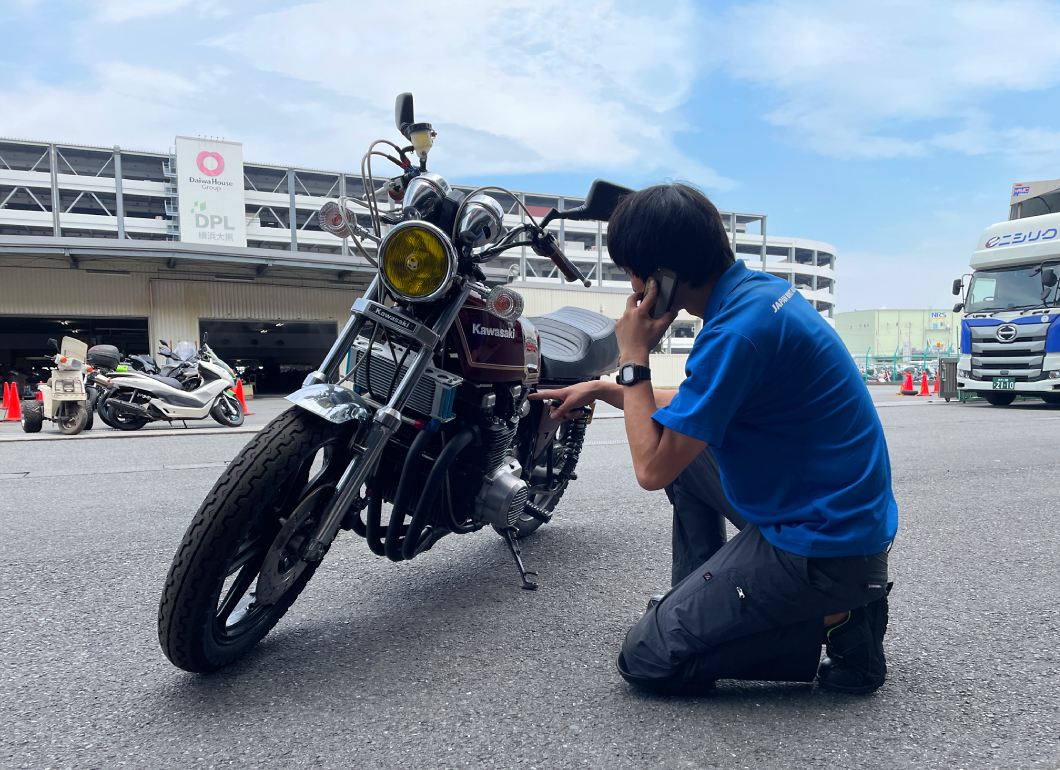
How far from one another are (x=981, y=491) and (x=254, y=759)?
15.7 feet

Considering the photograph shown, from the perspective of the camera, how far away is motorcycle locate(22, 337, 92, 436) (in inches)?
357

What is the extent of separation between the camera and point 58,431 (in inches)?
376

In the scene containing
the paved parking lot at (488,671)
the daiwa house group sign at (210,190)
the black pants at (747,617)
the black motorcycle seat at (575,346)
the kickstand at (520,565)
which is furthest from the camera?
the daiwa house group sign at (210,190)

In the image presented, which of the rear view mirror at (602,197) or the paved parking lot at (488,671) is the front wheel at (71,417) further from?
the rear view mirror at (602,197)

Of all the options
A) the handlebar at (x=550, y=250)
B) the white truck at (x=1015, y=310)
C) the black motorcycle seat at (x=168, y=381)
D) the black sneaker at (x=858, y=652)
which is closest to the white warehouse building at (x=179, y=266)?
the handlebar at (x=550, y=250)

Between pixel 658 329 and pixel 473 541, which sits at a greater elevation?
pixel 658 329

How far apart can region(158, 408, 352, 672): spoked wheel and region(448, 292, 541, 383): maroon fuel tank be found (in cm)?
50

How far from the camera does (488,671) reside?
6.69ft

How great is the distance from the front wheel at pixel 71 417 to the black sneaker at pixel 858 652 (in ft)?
32.0

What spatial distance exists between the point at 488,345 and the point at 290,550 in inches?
36.8

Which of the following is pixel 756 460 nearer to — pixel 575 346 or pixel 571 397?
pixel 571 397

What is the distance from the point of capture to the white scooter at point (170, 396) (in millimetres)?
9469

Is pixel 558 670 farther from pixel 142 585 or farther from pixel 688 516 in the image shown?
pixel 142 585

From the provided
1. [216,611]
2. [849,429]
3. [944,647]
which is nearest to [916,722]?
[944,647]
